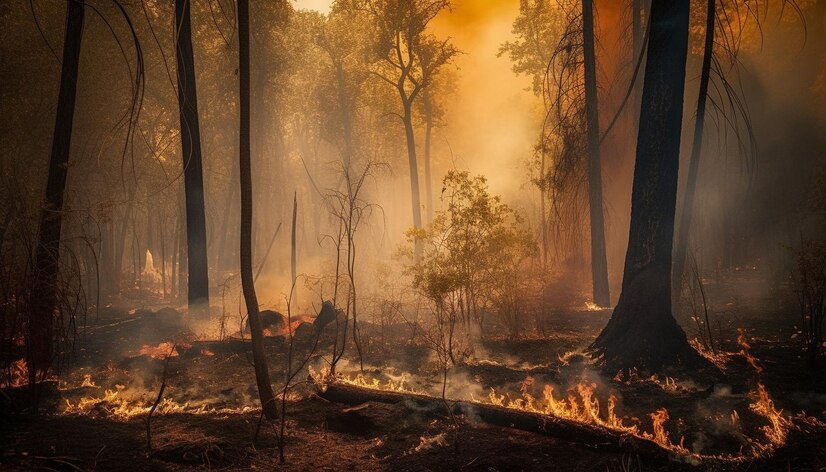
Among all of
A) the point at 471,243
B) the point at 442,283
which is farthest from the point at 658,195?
the point at 471,243

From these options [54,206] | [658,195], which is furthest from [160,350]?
[658,195]

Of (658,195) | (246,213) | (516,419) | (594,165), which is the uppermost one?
(594,165)

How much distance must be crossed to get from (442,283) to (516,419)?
440cm

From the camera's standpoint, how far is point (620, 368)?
689cm

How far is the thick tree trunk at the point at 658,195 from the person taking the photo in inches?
273

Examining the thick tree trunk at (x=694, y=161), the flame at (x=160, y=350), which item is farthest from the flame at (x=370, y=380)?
the thick tree trunk at (x=694, y=161)

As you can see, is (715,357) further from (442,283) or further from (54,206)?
(54,206)

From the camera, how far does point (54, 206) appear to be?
21.2ft

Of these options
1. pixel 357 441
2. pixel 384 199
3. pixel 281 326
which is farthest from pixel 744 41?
pixel 384 199

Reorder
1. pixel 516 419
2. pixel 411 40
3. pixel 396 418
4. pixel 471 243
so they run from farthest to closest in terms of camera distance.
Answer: pixel 411 40, pixel 471 243, pixel 396 418, pixel 516 419

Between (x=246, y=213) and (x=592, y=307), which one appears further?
(x=592, y=307)

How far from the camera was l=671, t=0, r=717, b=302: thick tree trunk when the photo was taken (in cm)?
707

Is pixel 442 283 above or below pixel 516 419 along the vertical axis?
above

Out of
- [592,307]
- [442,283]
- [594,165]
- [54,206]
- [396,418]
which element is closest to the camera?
[396,418]
